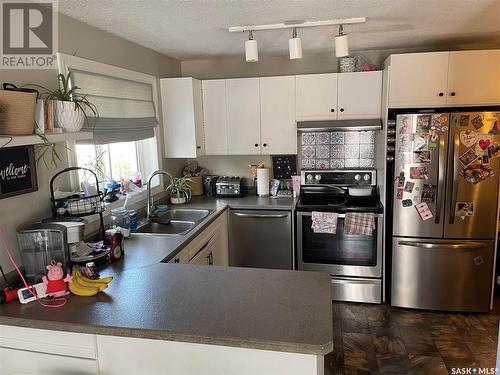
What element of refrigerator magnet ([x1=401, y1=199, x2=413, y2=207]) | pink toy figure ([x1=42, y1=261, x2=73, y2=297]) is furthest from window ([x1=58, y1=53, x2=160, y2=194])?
refrigerator magnet ([x1=401, y1=199, x2=413, y2=207])

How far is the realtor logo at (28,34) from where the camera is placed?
1.84 meters

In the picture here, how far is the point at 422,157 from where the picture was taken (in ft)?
9.75

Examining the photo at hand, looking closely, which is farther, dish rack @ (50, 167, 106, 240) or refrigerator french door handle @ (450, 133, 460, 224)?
refrigerator french door handle @ (450, 133, 460, 224)

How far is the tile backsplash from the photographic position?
360 centimetres

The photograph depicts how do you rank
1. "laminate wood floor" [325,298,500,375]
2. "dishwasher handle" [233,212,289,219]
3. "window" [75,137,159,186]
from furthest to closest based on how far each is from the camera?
1. "dishwasher handle" [233,212,289,219]
2. "window" [75,137,159,186]
3. "laminate wood floor" [325,298,500,375]

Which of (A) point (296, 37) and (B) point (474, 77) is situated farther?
(B) point (474, 77)

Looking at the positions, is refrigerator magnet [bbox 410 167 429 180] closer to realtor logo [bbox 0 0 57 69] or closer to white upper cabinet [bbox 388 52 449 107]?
white upper cabinet [bbox 388 52 449 107]

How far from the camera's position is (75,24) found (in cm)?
229

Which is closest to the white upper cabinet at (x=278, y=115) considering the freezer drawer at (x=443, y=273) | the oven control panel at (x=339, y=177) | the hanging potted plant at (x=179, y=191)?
the oven control panel at (x=339, y=177)

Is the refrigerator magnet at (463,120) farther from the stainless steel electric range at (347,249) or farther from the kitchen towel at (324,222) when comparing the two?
the kitchen towel at (324,222)

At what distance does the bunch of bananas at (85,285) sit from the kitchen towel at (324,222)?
196 centimetres

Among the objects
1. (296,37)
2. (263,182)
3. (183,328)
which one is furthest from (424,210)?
(183,328)

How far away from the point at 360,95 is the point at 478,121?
3.14 feet

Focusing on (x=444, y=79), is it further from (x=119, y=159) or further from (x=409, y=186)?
(x=119, y=159)
